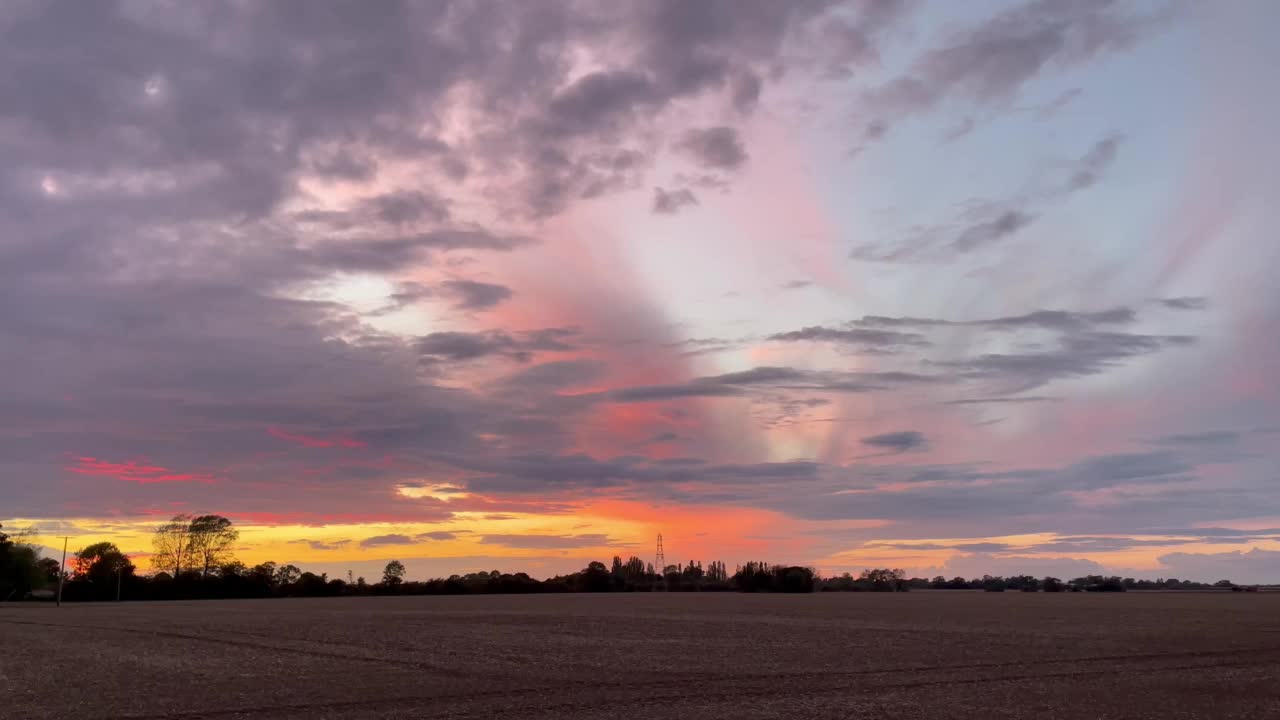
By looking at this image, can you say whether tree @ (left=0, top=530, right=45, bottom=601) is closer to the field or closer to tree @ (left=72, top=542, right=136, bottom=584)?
tree @ (left=72, top=542, right=136, bottom=584)

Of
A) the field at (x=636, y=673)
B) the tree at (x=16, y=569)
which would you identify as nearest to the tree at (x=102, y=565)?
the tree at (x=16, y=569)

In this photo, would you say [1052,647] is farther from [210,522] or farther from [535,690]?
[210,522]

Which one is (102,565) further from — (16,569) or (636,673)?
(636,673)

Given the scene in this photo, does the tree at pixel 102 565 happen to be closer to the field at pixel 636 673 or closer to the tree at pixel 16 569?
the tree at pixel 16 569

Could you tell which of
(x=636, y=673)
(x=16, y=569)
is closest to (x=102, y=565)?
(x=16, y=569)

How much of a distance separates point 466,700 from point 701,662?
1233 centimetres

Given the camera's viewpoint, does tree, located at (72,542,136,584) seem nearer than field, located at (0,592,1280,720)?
No

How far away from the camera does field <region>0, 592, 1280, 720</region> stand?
2322cm

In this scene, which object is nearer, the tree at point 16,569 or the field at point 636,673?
the field at point 636,673

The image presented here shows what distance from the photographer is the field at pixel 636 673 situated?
76.2 feet

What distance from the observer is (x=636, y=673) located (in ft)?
100

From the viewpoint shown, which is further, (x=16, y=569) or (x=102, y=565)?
(x=102, y=565)

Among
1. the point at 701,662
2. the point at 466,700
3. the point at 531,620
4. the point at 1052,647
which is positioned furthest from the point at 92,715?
the point at 531,620

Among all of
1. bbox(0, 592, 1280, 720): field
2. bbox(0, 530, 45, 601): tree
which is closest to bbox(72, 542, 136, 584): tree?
bbox(0, 530, 45, 601): tree
